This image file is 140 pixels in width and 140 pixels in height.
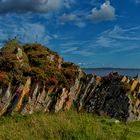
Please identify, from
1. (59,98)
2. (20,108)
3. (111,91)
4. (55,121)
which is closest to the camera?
(55,121)

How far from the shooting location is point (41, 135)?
62.2ft

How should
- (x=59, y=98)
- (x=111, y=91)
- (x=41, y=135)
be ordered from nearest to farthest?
(x=41, y=135), (x=59, y=98), (x=111, y=91)

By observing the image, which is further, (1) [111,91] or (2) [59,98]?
(1) [111,91]

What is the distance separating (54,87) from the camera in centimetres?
3059

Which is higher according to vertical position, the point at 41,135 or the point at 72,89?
the point at 72,89

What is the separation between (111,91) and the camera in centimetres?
3266

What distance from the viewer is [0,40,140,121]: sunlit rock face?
28.5 metres

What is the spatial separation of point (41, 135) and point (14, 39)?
598 inches

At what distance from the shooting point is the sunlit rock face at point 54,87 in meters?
28.5

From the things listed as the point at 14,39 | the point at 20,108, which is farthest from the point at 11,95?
the point at 14,39

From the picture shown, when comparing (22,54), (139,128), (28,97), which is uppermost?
(22,54)

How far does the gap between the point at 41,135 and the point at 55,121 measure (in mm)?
2169

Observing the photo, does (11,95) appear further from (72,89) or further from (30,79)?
(72,89)

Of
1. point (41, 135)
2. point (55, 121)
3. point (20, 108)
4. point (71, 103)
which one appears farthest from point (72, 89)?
point (41, 135)
